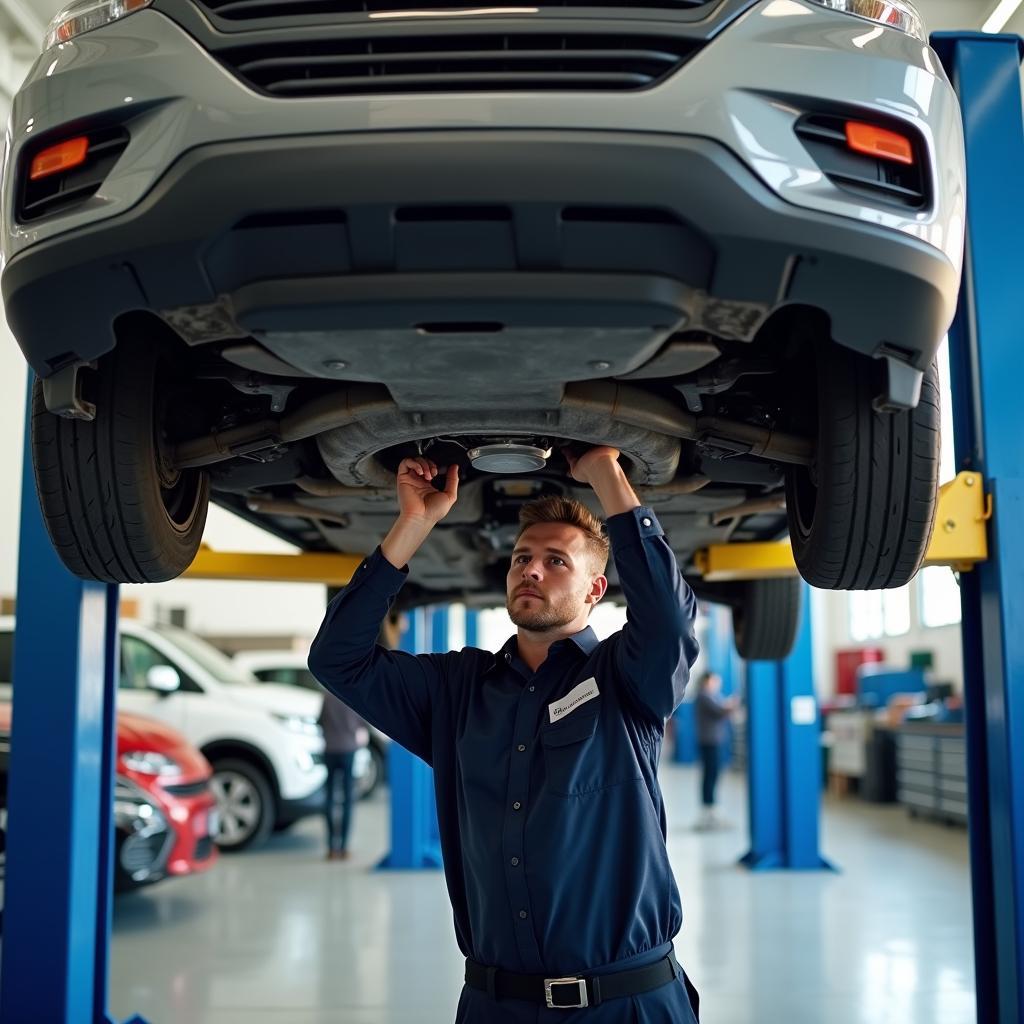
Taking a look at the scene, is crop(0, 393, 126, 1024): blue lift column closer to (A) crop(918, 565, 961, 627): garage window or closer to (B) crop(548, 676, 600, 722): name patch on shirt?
(B) crop(548, 676, 600, 722): name patch on shirt

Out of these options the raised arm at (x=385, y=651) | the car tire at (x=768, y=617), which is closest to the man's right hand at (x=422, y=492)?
the raised arm at (x=385, y=651)

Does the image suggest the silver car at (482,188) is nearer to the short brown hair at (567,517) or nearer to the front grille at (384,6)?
the front grille at (384,6)

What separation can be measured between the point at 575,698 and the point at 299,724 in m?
6.66

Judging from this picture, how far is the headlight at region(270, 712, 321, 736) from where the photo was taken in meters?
8.11

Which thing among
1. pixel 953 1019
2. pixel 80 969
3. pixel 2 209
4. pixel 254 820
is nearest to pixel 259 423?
pixel 2 209

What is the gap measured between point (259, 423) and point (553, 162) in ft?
3.22

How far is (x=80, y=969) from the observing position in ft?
10.5

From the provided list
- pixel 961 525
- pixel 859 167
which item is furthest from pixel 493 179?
pixel 961 525

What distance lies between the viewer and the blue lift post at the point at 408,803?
761cm

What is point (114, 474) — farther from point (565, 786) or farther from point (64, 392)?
point (565, 786)

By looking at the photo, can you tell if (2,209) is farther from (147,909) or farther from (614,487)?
(147,909)

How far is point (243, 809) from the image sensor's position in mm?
8180

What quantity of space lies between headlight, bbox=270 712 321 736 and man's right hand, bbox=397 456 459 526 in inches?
242

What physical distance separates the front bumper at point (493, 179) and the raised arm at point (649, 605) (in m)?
0.48
